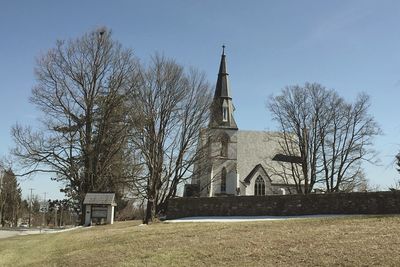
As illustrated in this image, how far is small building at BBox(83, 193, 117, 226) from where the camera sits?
38188 millimetres

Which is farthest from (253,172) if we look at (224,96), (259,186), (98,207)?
(98,207)

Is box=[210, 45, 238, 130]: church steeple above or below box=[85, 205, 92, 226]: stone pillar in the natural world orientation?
above

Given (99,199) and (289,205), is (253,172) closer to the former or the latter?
(99,199)

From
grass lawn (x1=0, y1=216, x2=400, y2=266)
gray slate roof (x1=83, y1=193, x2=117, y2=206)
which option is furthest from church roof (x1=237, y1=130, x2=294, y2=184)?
grass lawn (x1=0, y1=216, x2=400, y2=266)

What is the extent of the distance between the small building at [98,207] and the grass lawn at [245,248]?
1690 cm

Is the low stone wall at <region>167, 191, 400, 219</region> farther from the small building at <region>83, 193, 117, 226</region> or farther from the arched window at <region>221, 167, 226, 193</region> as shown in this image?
the arched window at <region>221, 167, 226, 193</region>

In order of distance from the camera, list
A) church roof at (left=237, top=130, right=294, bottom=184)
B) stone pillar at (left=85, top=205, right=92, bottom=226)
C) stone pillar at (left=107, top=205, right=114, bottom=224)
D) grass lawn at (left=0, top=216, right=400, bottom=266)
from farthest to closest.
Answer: church roof at (left=237, top=130, right=294, bottom=184) → stone pillar at (left=107, top=205, right=114, bottom=224) → stone pillar at (left=85, top=205, right=92, bottom=226) → grass lawn at (left=0, top=216, right=400, bottom=266)

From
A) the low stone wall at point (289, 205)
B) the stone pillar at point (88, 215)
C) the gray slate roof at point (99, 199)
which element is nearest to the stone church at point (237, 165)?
the gray slate roof at point (99, 199)

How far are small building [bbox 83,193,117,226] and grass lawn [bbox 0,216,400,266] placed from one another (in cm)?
1690

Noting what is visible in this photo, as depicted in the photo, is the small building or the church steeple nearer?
the small building

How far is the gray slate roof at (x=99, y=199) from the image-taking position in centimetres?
3806

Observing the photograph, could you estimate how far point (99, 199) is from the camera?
38312 millimetres

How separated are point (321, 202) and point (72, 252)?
1590 centimetres

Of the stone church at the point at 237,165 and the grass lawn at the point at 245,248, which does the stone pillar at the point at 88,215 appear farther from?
the grass lawn at the point at 245,248
